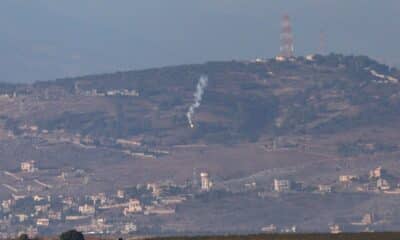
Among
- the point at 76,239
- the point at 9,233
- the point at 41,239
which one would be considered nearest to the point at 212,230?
the point at 9,233

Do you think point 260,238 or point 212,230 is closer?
point 260,238

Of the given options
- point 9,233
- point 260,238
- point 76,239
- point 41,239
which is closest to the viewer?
point 76,239

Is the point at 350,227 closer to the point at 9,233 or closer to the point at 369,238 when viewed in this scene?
the point at 9,233

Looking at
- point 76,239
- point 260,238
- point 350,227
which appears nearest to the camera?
point 76,239

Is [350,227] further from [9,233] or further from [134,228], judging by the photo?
[9,233]

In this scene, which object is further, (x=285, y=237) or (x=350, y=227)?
(x=350, y=227)

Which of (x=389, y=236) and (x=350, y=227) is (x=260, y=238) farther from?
(x=350, y=227)

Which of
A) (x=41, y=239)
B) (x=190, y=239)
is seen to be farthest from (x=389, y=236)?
(x=41, y=239)

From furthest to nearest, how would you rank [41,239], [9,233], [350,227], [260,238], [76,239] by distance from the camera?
[350,227], [9,233], [41,239], [260,238], [76,239]
